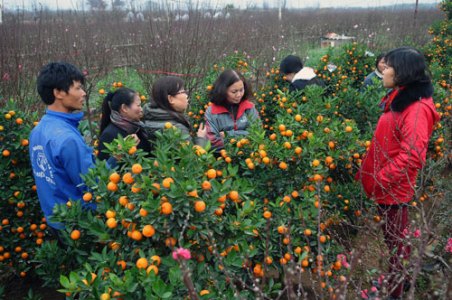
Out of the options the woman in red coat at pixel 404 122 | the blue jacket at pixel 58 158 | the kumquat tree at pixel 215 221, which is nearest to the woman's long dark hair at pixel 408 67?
the woman in red coat at pixel 404 122

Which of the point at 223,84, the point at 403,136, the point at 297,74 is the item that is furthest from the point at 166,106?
the point at 297,74

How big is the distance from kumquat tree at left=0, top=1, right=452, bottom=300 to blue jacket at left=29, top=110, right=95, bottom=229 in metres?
0.18

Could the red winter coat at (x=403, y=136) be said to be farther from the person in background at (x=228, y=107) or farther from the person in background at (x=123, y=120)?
the person in background at (x=123, y=120)

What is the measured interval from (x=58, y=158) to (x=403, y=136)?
6.85ft

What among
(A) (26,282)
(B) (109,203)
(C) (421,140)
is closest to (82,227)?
(B) (109,203)

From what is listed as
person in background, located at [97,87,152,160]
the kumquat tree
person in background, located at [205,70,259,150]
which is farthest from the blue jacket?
person in background, located at [205,70,259,150]

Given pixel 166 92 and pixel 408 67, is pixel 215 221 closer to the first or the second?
pixel 166 92

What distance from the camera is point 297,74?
414 centimetres

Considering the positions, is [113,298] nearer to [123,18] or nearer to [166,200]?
[166,200]

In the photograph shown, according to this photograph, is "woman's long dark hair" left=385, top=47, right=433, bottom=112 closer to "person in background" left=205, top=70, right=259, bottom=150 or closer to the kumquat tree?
the kumquat tree

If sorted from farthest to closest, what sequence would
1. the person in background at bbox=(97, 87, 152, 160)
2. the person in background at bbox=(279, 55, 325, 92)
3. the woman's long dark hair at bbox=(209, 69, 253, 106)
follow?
the person in background at bbox=(279, 55, 325, 92) < the woman's long dark hair at bbox=(209, 69, 253, 106) < the person in background at bbox=(97, 87, 152, 160)

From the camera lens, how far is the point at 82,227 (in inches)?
69.3

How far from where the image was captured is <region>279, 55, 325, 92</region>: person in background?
4047mm

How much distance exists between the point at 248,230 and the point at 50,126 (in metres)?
1.28
